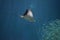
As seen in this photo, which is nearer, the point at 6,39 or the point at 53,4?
the point at 6,39

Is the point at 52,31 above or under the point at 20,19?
under

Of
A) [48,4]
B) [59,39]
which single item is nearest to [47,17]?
[48,4]

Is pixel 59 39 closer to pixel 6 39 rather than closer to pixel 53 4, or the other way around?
pixel 53 4

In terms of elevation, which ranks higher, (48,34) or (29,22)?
(29,22)
